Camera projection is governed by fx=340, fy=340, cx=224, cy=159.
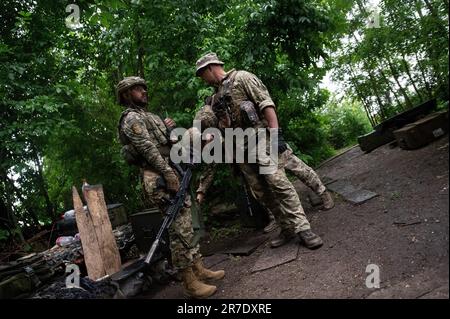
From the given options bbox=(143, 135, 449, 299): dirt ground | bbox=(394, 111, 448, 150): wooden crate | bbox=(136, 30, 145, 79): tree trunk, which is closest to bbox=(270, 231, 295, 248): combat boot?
bbox=(143, 135, 449, 299): dirt ground

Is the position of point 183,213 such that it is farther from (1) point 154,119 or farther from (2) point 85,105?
(2) point 85,105

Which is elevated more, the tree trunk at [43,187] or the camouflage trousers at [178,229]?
the tree trunk at [43,187]

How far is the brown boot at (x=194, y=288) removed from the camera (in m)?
3.19

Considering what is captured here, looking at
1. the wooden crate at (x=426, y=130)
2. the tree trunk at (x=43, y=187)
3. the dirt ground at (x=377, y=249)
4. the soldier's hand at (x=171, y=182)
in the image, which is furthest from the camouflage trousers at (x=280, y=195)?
the tree trunk at (x=43, y=187)

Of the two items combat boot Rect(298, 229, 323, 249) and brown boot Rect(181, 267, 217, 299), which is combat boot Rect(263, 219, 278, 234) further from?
brown boot Rect(181, 267, 217, 299)

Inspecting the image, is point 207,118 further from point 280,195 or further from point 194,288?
point 194,288

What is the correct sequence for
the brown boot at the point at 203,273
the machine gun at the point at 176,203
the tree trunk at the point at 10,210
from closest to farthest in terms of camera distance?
the machine gun at the point at 176,203 < the brown boot at the point at 203,273 < the tree trunk at the point at 10,210

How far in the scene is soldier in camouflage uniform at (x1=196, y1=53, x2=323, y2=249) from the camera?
140 inches

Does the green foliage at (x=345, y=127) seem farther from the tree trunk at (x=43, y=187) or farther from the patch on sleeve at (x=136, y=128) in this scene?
the patch on sleeve at (x=136, y=128)

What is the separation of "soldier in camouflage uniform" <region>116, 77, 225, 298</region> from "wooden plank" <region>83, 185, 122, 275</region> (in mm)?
1215

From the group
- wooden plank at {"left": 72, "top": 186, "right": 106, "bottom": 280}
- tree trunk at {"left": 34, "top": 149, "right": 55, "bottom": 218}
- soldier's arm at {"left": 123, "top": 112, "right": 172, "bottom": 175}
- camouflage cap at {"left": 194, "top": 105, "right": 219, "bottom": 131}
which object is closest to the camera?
soldier's arm at {"left": 123, "top": 112, "right": 172, "bottom": 175}

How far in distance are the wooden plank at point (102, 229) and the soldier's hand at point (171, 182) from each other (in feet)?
4.84

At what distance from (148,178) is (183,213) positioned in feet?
1.66

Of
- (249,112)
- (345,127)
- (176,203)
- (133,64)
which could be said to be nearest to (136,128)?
(176,203)
